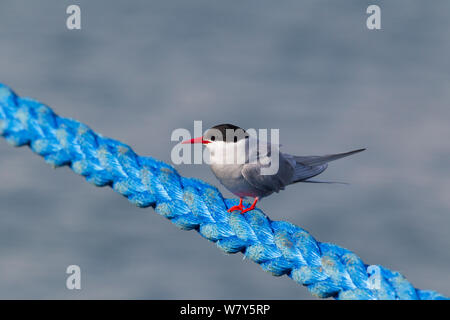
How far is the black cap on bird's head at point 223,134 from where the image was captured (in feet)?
17.8

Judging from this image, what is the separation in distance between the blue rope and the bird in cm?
19

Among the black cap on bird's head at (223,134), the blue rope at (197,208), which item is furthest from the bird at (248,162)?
the blue rope at (197,208)

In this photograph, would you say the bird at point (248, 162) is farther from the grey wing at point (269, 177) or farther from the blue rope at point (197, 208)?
the blue rope at point (197, 208)

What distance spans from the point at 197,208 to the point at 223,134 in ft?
1.66

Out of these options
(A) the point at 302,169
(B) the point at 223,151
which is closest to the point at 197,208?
(B) the point at 223,151

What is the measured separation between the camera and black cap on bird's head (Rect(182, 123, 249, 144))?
5.43 metres

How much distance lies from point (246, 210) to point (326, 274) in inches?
25.4

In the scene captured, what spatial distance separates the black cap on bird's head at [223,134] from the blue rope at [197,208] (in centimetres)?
29

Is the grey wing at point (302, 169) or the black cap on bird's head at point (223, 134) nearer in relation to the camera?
the black cap on bird's head at point (223, 134)

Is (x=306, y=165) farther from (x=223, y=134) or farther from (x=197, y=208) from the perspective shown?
(x=197, y=208)

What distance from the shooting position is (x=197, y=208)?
17.2 feet

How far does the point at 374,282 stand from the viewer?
5141 mm
